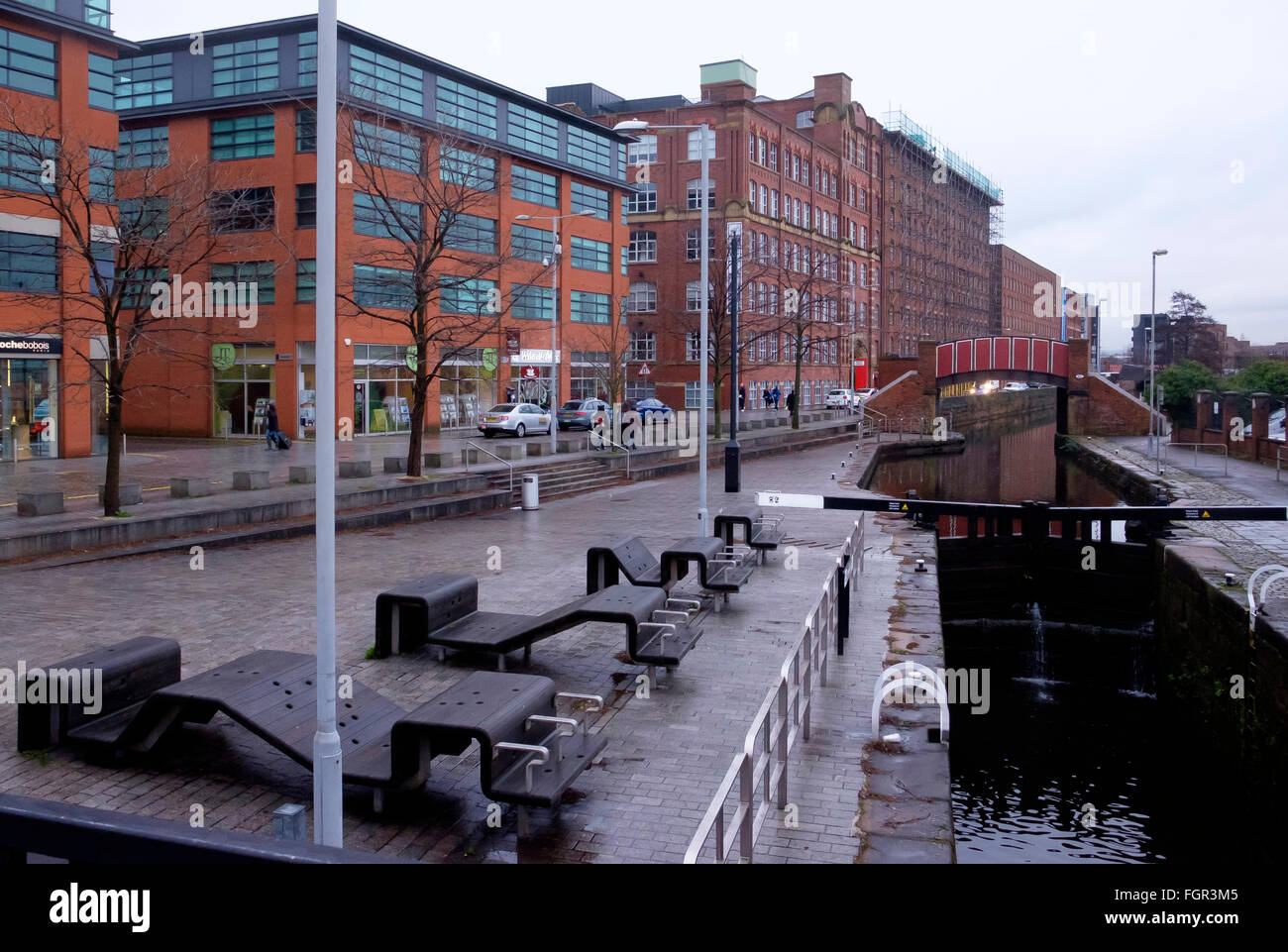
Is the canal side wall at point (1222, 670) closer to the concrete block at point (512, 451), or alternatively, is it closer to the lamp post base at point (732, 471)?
the lamp post base at point (732, 471)

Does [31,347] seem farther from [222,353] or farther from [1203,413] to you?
[1203,413]

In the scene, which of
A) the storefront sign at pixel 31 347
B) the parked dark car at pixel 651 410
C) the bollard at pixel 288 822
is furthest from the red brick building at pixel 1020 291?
the bollard at pixel 288 822

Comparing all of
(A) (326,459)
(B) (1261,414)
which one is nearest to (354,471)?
(A) (326,459)

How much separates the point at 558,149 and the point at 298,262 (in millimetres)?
17974

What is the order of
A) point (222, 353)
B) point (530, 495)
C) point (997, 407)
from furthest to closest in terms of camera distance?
Result: point (997, 407), point (222, 353), point (530, 495)

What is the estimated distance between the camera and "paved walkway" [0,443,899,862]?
6.79 meters

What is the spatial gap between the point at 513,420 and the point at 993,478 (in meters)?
22.1

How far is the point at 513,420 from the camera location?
41.2 meters

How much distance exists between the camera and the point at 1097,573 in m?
22.2

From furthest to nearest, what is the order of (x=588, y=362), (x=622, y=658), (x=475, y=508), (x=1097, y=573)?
(x=588, y=362) < (x=475, y=508) < (x=1097, y=573) < (x=622, y=658)

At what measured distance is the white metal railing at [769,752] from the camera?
5.59 m

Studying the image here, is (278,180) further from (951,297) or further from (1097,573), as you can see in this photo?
(951,297)
